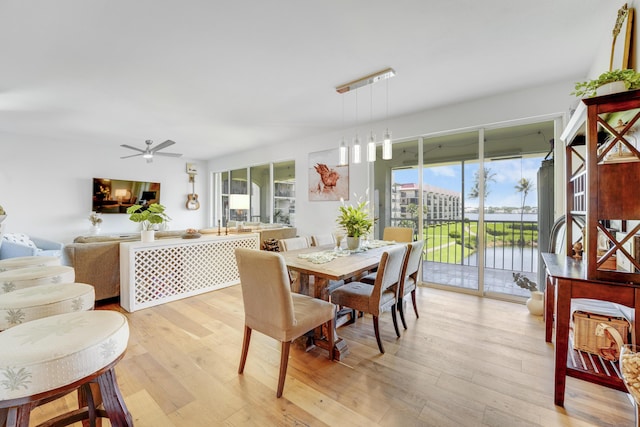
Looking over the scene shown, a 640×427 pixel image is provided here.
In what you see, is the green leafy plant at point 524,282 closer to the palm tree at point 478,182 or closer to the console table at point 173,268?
the palm tree at point 478,182

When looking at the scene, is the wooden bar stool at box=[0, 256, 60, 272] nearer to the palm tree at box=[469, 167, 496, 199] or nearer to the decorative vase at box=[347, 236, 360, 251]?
the decorative vase at box=[347, 236, 360, 251]

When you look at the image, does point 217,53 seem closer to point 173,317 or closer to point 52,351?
point 52,351

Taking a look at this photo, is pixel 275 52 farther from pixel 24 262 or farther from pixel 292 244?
pixel 24 262

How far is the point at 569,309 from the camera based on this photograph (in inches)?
63.6

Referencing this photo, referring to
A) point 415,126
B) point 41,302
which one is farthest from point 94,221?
point 415,126

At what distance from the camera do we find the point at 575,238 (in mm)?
2982

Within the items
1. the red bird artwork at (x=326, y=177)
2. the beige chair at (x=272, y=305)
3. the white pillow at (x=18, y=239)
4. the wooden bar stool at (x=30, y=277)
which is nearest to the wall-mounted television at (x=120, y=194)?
the white pillow at (x=18, y=239)

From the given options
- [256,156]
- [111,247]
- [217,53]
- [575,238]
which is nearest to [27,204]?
[111,247]

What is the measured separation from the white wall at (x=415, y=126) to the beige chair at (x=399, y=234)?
101 cm

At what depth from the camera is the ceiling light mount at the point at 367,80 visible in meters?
2.80

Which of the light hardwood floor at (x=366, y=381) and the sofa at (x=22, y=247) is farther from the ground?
the sofa at (x=22, y=247)

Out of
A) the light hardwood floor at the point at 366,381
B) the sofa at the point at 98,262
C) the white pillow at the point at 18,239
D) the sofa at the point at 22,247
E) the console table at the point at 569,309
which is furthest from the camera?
the white pillow at the point at 18,239

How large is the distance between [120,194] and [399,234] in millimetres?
6274

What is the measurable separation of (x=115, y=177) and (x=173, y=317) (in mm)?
4960
